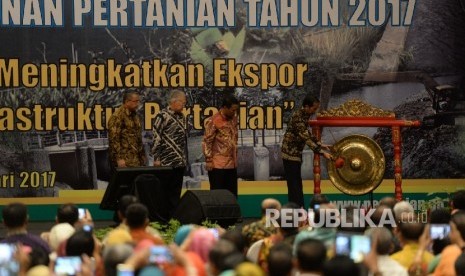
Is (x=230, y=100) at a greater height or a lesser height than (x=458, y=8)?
lesser

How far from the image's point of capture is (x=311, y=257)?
6984 mm

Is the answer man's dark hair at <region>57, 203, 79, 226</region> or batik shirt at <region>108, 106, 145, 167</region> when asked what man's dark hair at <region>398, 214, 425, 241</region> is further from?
batik shirt at <region>108, 106, 145, 167</region>

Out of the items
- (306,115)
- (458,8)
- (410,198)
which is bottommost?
(410,198)

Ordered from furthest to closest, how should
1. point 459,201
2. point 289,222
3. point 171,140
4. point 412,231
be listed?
1. point 171,140
2. point 459,201
3. point 289,222
4. point 412,231

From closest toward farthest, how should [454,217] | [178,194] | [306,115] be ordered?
→ [454,217], [178,194], [306,115]

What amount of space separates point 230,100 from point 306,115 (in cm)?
96

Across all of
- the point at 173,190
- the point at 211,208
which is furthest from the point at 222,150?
the point at 211,208

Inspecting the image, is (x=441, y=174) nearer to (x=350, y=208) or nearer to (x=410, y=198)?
(x=410, y=198)

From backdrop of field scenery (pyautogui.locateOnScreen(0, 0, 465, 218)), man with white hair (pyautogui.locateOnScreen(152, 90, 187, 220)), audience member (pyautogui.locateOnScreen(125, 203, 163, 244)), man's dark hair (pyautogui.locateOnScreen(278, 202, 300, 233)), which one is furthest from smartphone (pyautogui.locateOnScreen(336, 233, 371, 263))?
backdrop of field scenery (pyautogui.locateOnScreen(0, 0, 465, 218))

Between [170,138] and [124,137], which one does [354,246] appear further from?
[124,137]

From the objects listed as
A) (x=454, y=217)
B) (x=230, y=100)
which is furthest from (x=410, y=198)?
(x=454, y=217)

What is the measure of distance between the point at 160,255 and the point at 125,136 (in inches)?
237

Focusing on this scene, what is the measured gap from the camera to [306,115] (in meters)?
13.6

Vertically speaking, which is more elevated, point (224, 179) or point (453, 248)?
point (224, 179)
